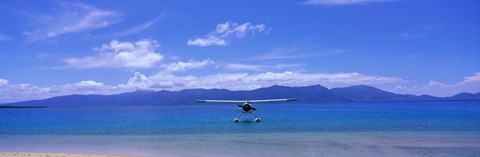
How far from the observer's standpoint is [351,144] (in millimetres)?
22172

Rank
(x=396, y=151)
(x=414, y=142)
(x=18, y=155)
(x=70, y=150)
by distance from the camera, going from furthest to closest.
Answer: (x=414, y=142) < (x=70, y=150) < (x=396, y=151) < (x=18, y=155)

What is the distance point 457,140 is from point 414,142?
281 cm

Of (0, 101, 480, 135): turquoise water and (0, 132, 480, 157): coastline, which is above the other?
(0, 101, 480, 135): turquoise water

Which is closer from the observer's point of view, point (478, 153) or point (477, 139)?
point (478, 153)

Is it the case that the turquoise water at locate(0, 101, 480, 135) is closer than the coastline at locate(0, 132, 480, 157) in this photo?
No

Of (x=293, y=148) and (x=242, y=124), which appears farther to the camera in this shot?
(x=242, y=124)

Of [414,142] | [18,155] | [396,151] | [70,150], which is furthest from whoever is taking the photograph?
[414,142]

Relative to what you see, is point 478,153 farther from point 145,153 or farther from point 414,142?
point 145,153

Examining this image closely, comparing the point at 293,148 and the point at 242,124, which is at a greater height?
the point at 242,124

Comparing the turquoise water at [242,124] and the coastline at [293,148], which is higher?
the turquoise water at [242,124]

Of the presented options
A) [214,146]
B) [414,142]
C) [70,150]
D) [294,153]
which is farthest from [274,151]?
[70,150]

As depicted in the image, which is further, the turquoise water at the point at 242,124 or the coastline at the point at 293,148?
the turquoise water at the point at 242,124

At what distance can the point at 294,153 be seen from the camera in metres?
18.9

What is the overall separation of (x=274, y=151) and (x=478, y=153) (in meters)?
8.48
